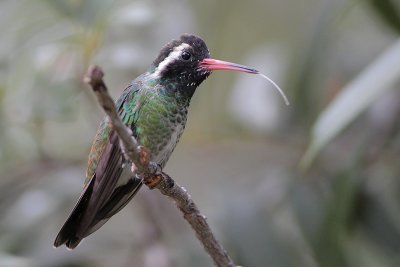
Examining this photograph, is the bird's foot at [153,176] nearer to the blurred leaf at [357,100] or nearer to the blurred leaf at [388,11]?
the blurred leaf at [357,100]

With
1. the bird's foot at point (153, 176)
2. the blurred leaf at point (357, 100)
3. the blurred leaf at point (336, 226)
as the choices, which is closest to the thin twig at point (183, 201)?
the bird's foot at point (153, 176)

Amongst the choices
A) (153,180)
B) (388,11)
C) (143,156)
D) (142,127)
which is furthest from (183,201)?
(388,11)

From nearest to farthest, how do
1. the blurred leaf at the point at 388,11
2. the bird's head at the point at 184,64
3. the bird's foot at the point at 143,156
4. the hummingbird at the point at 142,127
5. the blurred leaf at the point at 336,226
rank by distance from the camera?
the bird's foot at the point at 143,156 < the hummingbird at the point at 142,127 < the bird's head at the point at 184,64 < the blurred leaf at the point at 336,226 < the blurred leaf at the point at 388,11

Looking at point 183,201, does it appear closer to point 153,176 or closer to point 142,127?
point 153,176

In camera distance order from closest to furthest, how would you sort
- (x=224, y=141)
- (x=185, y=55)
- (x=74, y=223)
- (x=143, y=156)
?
(x=143, y=156) → (x=74, y=223) → (x=185, y=55) → (x=224, y=141)

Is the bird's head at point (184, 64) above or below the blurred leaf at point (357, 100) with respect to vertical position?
above

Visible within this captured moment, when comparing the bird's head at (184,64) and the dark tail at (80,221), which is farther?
the bird's head at (184,64)

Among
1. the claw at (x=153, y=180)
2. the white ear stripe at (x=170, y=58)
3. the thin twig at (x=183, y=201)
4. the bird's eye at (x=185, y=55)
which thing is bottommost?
the thin twig at (x=183, y=201)
